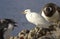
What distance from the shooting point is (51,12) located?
554 centimetres

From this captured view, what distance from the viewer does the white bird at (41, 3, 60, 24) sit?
215 inches

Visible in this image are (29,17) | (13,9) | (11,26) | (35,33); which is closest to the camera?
(35,33)

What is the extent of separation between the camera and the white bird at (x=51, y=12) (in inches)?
215

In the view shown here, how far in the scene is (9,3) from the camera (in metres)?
6.88

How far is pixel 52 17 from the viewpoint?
5.52 metres

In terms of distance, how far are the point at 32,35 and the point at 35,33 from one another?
46mm

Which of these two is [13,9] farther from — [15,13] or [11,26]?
[11,26]

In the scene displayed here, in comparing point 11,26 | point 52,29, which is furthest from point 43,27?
point 11,26

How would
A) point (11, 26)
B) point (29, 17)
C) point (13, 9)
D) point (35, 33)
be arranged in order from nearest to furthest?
point (35, 33), point (11, 26), point (29, 17), point (13, 9)

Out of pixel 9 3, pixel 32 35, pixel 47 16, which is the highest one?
pixel 9 3

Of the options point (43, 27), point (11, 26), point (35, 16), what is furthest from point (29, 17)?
point (43, 27)

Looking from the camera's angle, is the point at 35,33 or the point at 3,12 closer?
the point at 35,33

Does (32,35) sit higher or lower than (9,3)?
lower

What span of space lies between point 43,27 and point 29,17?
4.98ft
